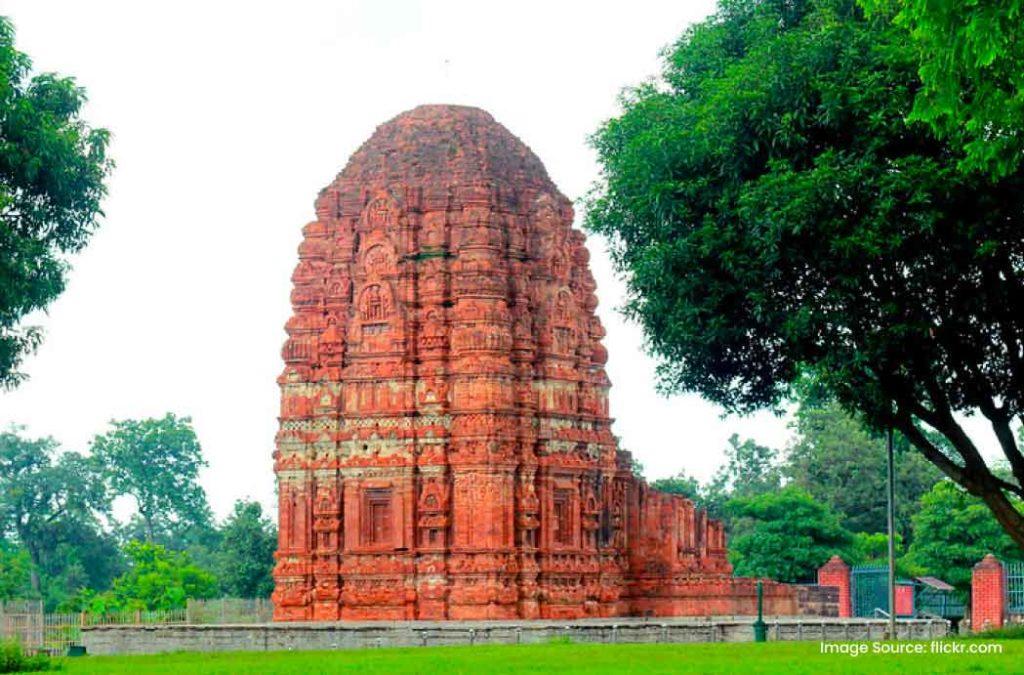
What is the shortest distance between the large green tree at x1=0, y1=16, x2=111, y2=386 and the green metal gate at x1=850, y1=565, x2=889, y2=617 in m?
26.5

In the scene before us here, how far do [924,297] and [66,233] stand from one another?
17.1 m

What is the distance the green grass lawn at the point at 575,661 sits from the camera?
26.1 metres

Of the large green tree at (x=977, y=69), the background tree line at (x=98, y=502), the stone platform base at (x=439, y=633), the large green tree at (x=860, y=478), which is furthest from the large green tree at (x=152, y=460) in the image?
the large green tree at (x=977, y=69)

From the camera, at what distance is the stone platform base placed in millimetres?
39094

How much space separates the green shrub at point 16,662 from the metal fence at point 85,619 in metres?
10.8

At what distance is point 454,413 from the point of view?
1773 inches

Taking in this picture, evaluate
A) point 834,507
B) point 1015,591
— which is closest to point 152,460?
point 834,507

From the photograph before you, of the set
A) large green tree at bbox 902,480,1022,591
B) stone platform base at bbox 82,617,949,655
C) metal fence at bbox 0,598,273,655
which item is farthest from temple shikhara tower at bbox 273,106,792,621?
large green tree at bbox 902,480,1022,591

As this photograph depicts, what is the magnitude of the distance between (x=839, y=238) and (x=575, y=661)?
7.76 m

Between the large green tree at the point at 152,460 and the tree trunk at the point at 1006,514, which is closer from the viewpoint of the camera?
the tree trunk at the point at 1006,514

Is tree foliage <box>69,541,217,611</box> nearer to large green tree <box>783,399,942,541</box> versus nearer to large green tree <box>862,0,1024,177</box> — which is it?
large green tree <box>783,399,942,541</box>

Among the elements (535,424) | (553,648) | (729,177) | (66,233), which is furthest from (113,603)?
(729,177)

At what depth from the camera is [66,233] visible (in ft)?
125

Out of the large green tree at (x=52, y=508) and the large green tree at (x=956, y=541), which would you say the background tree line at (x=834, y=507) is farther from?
the large green tree at (x=52, y=508)
